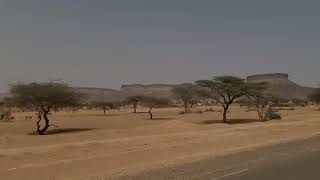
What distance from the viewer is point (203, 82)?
70.9 meters

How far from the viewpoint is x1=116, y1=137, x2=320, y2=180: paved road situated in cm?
1628

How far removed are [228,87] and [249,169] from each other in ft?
163

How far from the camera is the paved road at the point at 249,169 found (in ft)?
53.4

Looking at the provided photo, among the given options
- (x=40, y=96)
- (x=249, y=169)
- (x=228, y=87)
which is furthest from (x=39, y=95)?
(x=249, y=169)

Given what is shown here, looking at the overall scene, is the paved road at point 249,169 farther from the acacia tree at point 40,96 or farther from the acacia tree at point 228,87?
the acacia tree at point 228,87

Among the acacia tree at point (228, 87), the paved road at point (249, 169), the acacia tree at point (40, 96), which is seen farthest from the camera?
the acacia tree at point (228, 87)

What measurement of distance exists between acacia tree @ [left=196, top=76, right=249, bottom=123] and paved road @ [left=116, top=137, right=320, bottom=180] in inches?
1697

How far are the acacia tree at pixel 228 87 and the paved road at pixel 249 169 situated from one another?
43114 millimetres

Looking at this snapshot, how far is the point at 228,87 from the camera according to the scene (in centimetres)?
6756

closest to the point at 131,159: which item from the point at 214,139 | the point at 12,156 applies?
the point at 12,156

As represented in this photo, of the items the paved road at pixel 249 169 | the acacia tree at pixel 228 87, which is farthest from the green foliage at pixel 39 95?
the paved road at pixel 249 169

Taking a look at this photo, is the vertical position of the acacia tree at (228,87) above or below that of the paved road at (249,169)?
above

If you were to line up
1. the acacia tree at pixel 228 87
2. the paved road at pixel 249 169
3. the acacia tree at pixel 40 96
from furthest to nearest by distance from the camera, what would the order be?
the acacia tree at pixel 228 87, the acacia tree at pixel 40 96, the paved road at pixel 249 169

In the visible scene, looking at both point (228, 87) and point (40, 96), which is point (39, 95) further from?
point (228, 87)
